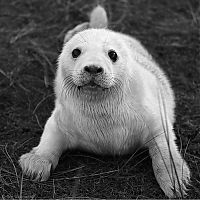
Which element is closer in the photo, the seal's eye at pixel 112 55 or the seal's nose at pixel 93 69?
the seal's nose at pixel 93 69

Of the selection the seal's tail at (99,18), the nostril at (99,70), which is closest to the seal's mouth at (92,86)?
the nostril at (99,70)

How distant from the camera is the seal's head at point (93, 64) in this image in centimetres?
345

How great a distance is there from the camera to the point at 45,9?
7.39 m

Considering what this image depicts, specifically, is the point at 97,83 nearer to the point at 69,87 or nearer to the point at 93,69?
the point at 93,69

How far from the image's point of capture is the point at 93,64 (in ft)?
11.2

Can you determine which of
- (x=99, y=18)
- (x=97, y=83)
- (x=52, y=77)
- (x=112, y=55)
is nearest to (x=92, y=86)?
(x=97, y=83)

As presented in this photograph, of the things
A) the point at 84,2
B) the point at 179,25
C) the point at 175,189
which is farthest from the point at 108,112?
the point at 84,2

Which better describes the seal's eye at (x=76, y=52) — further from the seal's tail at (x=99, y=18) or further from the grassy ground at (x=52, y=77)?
the seal's tail at (x=99, y=18)

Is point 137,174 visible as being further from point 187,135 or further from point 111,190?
point 187,135

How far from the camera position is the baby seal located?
3662mm

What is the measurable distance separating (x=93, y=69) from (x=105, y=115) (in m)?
0.57

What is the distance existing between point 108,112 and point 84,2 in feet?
13.7

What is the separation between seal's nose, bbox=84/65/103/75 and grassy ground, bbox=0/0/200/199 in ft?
2.98

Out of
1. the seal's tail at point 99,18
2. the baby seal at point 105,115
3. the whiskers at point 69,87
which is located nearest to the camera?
the baby seal at point 105,115
